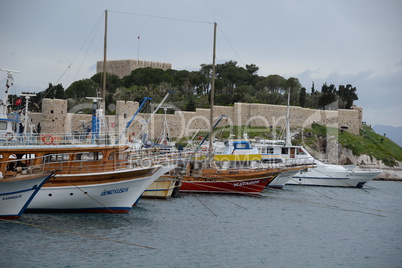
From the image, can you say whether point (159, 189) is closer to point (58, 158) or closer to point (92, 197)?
point (92, 197)

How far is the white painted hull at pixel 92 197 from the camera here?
23891 millimetres

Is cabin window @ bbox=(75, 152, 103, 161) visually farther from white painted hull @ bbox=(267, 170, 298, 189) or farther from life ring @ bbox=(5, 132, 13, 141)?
white painted hull @ bbox=(267, 170, 298, 189)

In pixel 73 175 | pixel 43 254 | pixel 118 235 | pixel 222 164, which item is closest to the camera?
pixel 43 254

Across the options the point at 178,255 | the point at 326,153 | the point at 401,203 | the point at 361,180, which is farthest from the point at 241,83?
the point at 178,255

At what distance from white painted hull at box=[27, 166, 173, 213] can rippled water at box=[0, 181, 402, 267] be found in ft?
1.36

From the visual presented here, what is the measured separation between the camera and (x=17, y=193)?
851 inches

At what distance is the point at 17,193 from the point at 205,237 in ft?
22.7

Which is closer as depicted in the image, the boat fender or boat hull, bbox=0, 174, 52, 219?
boat hull, bbox=0, 174, 52, 219

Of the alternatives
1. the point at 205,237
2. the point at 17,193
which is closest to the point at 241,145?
the point at 205,237

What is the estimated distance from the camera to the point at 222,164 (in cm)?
3547

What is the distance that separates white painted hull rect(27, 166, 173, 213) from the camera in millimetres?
23891

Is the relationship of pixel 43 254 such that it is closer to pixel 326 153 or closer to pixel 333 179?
pixel 333 179

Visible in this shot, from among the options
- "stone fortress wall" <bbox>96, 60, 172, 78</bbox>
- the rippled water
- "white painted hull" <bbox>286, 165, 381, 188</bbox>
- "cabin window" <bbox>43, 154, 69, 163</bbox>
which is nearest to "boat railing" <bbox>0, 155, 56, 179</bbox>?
"cabin window" <bbox>43, 154, 69, 163</bbox>

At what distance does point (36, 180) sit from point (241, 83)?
6916cm
